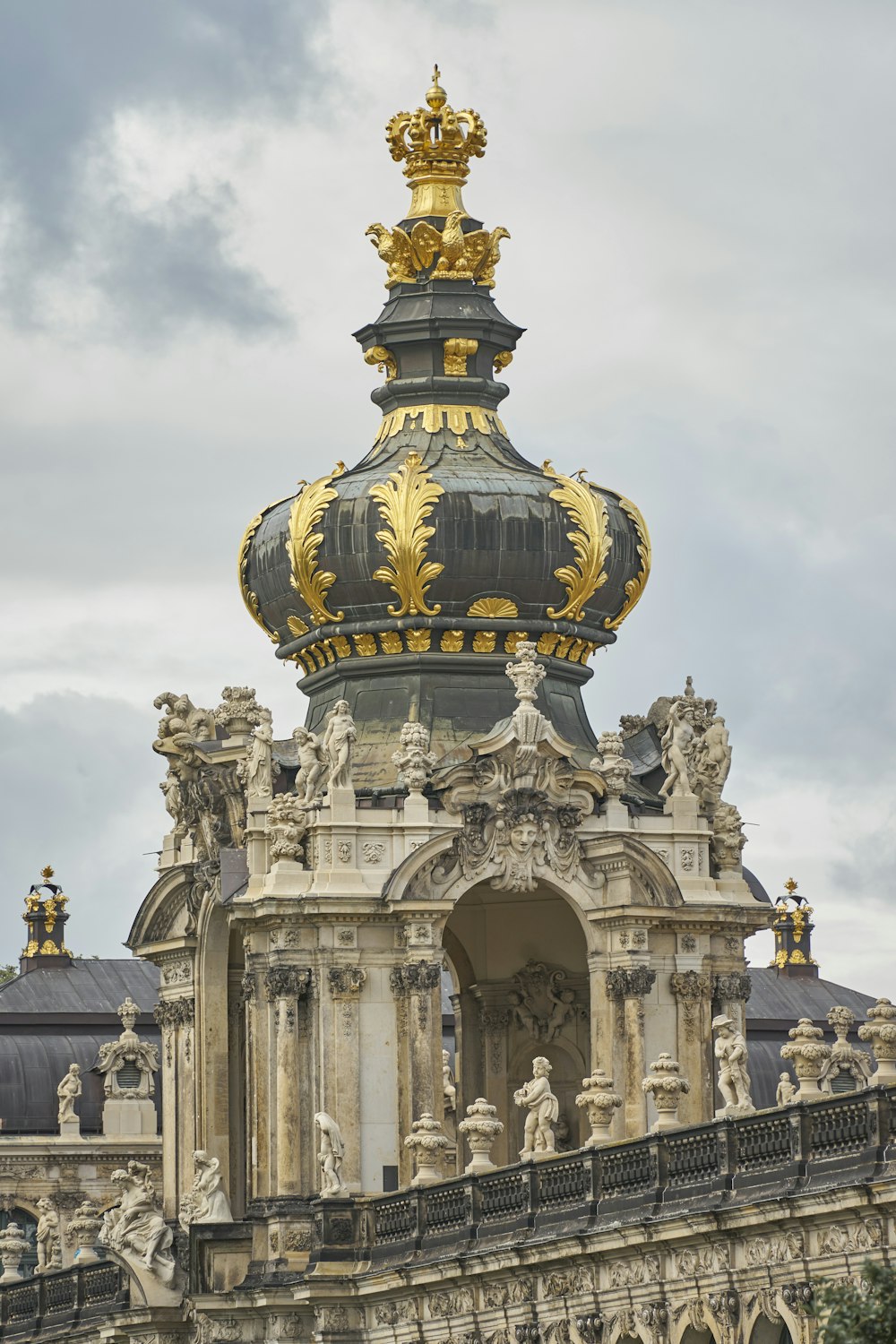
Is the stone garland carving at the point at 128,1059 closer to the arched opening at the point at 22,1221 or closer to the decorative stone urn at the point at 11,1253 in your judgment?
the arched opening at the point at 22,1221

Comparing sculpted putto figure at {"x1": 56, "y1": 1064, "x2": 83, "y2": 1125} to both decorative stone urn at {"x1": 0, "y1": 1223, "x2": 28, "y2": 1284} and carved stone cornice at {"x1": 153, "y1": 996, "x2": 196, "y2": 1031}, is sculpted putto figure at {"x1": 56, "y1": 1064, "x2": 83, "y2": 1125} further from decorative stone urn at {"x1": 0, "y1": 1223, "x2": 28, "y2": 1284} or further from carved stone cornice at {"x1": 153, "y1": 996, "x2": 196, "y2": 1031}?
carved stone cornice at {"x1": 153, "y1": 996, "x2": 196, "y2": 1031}

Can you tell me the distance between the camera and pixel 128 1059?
117750 mm

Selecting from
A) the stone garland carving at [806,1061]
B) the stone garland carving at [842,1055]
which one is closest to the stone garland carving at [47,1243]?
the stone garland carving at [842,1055]

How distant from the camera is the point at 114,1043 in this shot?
386 ft

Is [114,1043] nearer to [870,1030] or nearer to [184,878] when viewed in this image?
[184,878]

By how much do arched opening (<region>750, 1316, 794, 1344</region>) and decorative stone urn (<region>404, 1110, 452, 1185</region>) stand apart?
11529mm

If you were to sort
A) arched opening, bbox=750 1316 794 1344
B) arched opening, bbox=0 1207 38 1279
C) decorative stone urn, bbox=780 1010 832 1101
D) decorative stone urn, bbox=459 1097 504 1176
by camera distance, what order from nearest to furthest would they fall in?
1. decorative stone urn, bbox=780 1010 832 1101
2. arched opening, bbox=750 1316 794 1344
3. decorative stone urn, bbox=459 1097 504 1176
4. arched opening, bbox=0 1207 38 1279

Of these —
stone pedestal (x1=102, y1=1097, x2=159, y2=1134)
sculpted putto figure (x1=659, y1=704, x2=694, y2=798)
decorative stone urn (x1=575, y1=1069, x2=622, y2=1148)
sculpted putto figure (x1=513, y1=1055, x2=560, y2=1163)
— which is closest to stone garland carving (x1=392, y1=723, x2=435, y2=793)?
sculpted putto figure (x1=659, y1=704, x2=694, y2=798)

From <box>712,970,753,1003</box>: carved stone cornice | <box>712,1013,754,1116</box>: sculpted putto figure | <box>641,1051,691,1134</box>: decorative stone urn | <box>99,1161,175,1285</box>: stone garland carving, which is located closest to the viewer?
<box>712,1013,754,1116</box>: sculpted putto figure

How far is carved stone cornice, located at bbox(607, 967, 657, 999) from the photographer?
71.4 meters

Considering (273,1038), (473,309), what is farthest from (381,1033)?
(473,309)

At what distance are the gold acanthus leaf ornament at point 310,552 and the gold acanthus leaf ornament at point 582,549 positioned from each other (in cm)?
364

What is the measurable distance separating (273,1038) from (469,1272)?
7299mm

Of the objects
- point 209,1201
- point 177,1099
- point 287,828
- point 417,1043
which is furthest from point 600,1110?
point 177,1099
